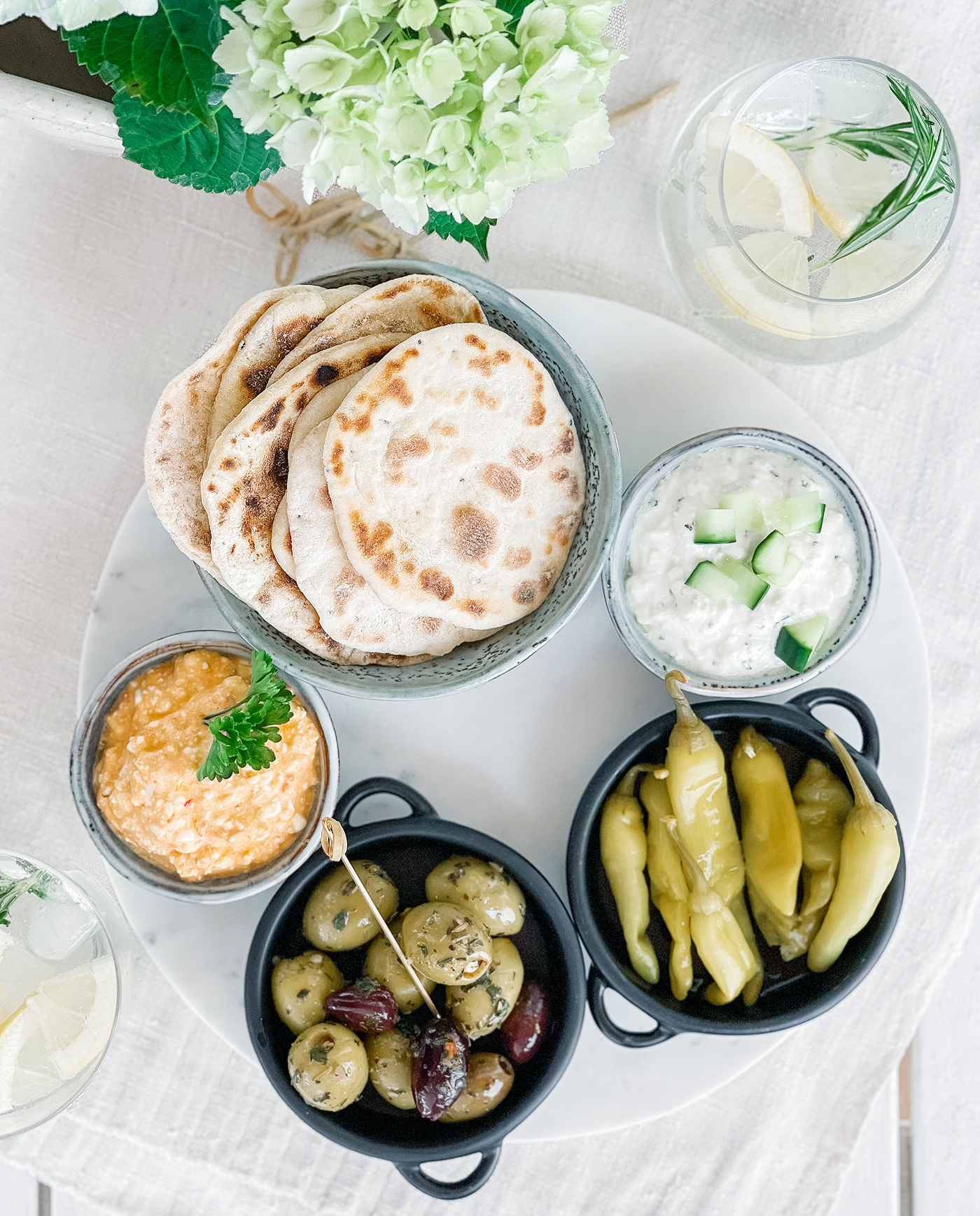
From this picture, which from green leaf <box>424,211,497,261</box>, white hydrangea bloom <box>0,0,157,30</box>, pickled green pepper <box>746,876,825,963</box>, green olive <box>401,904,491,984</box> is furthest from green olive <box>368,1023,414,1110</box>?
white hydrangea bloom <box>0,0,157,30</box>

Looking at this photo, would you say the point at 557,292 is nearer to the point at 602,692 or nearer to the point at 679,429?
the point at 679,429

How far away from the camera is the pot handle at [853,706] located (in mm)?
1598

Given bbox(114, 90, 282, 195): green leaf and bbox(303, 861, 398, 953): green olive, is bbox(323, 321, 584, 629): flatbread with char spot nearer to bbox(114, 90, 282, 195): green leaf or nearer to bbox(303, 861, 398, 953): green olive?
bbox(114, 90, 282, 195): green leaf

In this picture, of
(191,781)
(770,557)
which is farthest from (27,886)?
(770,557)

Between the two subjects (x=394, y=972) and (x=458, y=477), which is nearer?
(x=458, y=477)

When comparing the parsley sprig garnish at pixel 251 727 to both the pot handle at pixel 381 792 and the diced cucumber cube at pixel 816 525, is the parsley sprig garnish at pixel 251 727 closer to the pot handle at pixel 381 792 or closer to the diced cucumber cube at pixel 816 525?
the pot handle at pixel 381 792

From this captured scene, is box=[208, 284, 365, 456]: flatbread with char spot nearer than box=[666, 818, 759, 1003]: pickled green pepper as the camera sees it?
Yes

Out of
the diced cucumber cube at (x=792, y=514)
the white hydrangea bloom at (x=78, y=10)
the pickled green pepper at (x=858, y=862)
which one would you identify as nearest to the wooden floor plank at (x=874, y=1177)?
Answer: the pickled green pepper at (x=858, y=862)

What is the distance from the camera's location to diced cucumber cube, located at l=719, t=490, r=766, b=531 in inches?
57.7

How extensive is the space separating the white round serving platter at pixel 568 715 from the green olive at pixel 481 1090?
6.3 inches

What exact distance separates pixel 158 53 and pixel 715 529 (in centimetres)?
89

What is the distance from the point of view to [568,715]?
166cm

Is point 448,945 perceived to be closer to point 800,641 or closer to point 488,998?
point 488,998

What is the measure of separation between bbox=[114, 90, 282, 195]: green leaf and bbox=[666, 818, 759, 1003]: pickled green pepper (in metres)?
1.07
